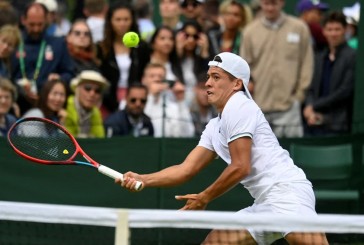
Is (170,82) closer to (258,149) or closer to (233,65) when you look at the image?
(233,65)

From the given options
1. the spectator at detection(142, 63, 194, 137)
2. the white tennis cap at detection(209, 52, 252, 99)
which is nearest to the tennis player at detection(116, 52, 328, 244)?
the white tennis cap at detection(209, 52, 252, 99)

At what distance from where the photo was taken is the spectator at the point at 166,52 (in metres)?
11.7

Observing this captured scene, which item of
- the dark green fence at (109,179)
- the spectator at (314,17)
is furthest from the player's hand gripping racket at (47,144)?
the spectator at (314,17)

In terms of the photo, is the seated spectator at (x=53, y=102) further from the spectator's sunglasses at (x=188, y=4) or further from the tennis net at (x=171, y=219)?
the tennis net at (x=171, y=219)

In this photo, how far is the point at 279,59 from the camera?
458 inches

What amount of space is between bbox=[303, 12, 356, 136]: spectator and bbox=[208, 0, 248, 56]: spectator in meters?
0.99

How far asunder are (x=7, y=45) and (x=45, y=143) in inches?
160

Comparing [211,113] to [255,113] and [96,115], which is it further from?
[255,113]

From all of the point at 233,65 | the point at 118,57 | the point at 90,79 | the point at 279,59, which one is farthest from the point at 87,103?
the point at 233,65

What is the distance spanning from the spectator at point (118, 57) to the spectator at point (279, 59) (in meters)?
1.20

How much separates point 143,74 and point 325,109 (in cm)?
201

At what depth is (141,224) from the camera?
19.4ft

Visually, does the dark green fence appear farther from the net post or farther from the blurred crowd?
the net post

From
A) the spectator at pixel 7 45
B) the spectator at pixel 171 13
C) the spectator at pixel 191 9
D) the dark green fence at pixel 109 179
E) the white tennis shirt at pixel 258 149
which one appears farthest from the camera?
the spectator at pixel 191 9
